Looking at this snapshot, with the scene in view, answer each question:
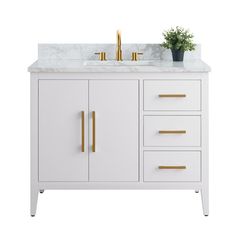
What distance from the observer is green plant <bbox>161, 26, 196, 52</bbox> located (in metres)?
6.05

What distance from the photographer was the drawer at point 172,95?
5.60 m

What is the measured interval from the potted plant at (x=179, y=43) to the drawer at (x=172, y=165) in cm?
80

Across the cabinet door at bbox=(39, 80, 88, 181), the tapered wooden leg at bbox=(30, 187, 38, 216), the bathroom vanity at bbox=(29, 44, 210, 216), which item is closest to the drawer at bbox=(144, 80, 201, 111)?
the bathroom vanity at bbox=(29, 44, 210, 216)

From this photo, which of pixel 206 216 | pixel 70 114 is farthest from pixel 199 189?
pixel 70 114

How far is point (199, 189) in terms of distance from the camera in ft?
18.6

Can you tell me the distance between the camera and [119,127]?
18.6 ft

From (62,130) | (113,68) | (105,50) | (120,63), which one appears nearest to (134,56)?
(120,63)

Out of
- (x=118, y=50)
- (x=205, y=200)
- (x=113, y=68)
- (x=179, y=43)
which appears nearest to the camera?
(x=113, y=68)

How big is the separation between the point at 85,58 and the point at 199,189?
4.58 ft

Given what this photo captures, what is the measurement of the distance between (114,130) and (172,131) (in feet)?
1.32

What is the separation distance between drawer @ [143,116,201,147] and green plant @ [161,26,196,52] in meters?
0.67

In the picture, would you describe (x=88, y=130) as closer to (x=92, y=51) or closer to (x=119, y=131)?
(x=119, y=131)

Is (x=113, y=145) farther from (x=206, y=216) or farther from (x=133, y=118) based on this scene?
(x=206, y=216)

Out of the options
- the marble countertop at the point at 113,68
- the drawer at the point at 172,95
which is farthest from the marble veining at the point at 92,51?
the drawer at the point at 172,95
